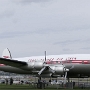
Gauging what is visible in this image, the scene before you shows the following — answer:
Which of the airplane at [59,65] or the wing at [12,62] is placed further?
the wing at [12,62]

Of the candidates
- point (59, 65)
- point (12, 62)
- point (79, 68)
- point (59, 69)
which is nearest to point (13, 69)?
point (12, 62)

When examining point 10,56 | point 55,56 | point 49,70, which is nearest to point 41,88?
point 49,70

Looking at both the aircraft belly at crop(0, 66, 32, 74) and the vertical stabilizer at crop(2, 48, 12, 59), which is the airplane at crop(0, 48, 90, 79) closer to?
the aircraft belly at crop(0, 66, 32, 74)

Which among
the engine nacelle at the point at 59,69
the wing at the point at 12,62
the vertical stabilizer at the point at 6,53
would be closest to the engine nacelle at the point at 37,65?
the wing at the point at 12,62

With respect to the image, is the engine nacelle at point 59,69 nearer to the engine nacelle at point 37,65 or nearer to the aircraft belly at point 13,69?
the engine nacelle at point 37,65

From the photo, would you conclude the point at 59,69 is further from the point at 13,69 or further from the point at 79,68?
the point at 13,69

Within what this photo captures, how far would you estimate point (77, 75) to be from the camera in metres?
35.2

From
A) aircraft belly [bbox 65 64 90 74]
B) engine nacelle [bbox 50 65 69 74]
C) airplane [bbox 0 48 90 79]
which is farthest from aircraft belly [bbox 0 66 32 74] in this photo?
aircraft belly [bbox 65 64 90 74]

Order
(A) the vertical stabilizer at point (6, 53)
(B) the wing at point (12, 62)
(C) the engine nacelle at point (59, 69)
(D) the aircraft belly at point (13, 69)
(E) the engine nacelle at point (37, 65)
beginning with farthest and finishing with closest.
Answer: (A) the vertical stabilizer at point (6, 53) → (D) the aircraft belly at point (13, 69) → (B) the wing at point (12, 62) → (E) the engine nacelle at point (37, 65) → (C) the engine nacelle at point (59, 69)

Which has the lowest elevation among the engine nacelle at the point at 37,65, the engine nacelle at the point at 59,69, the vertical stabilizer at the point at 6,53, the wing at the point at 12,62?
the engine nacelle at the point at 59,69

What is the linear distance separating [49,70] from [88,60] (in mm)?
4884

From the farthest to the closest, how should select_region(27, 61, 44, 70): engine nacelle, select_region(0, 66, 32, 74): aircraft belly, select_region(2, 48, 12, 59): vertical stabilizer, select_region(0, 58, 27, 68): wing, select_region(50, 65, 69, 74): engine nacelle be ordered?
select_region(2, 48, 12, 59): vertical stabilizer < select_region(0, 66, 32, 74): aircraft belly < select_region(0, 58, 27, 68): wing < select_region(27, 61, 44, 70): engine nacelle < select_region(50, 65, 69, 74): engine nacelle

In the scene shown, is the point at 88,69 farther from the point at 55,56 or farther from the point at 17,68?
the point at 17,68

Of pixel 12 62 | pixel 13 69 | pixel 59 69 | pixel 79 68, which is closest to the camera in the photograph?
pixel 59 69
